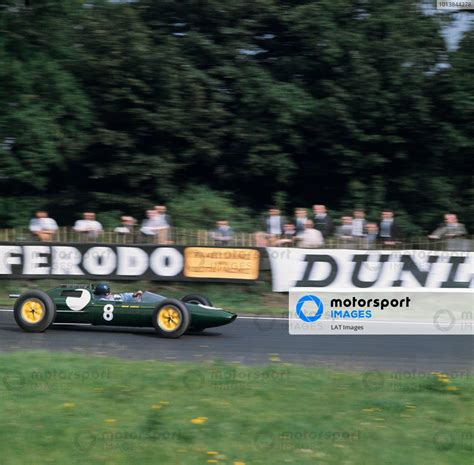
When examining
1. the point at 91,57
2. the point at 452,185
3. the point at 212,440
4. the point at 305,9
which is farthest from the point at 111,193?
the point at 212,440

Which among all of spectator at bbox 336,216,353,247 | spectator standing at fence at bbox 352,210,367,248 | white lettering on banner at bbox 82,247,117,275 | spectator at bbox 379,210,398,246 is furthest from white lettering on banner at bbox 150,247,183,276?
spectator at bbox 379,210,398,246

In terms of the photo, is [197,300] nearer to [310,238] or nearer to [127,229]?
[310,238]

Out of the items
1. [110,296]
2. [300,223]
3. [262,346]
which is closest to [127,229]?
[300,223]

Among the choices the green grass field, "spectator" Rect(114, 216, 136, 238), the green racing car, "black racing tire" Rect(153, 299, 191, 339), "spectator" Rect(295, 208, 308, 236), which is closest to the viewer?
the green grass field

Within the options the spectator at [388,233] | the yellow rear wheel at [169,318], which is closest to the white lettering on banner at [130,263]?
the yellow rear wheel at [169,318]

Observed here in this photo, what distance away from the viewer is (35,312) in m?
11.8

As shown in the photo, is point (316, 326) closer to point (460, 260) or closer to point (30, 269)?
point (460, 260)

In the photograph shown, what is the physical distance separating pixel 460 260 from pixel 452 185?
719 centimetres

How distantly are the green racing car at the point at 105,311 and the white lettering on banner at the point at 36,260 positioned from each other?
13.0ft

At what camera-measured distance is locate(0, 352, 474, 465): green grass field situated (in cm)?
613

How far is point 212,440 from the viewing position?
6.39 meters

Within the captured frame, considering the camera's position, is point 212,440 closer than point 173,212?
Yes

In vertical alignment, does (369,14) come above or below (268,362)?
above

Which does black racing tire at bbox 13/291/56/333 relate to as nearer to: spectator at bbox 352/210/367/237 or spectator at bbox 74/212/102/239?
spectator at bbox 74/212/102/239
